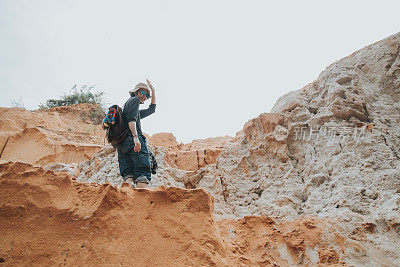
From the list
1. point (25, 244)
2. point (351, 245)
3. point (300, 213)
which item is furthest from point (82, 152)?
point (351, 245)

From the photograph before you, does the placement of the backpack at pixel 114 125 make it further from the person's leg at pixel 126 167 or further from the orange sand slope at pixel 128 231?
the orange sand slope at pixel 128 231

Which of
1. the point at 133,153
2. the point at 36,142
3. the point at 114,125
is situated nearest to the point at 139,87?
the point at 114,125

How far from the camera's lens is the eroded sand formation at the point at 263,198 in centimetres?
190

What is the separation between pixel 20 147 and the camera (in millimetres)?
7285

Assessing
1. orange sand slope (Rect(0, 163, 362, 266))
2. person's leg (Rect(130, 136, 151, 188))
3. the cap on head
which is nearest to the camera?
orange sand slope (Rect(0, 163, 362, 266))

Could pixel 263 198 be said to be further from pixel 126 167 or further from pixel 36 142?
pixel 36 142

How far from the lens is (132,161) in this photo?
3.27 metres

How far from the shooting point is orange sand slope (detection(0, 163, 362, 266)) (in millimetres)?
1819

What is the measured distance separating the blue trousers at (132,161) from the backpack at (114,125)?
3.2 inches

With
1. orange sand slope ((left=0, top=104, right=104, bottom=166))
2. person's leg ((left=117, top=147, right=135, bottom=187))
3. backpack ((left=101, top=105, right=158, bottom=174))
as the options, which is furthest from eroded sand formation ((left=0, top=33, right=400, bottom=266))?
orange sand slope ((left=0, top=104, right=104, bottom=166))

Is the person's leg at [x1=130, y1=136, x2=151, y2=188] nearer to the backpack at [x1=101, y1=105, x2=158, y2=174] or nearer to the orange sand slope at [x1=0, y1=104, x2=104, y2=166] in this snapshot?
the backpack at [x1=101, y1=105, x2=158, y2=174]

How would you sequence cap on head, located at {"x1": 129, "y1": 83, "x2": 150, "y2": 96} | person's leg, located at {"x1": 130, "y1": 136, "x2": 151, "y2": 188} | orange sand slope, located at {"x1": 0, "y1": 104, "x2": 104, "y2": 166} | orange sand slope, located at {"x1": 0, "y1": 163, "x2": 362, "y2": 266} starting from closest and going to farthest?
orange sand slope, located at {"x1": 0, "y1": 163, "x2": 362, "y2": 266} → person's leg, located at {"x1": 130, "y1": 136, "x2": 151, "y2": 188} → cap on head, located at {"x1": 129, "y1": 83, "x2": 150, "y2": 96} → orange sand slope, located at {"x1": 0, "y1": 104, "x2": 104, "y2": 166}

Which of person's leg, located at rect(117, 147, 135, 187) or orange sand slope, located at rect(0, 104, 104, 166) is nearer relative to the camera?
person's leg, located at rect(117, 147, 135, 187)

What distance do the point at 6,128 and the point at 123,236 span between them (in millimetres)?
8294
